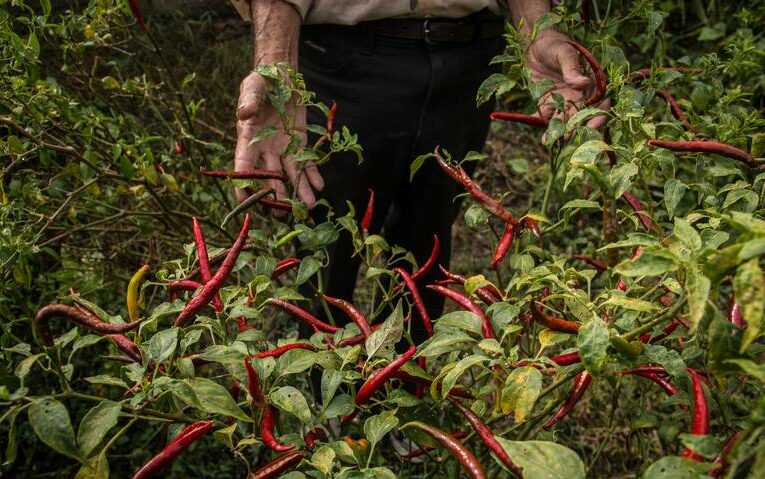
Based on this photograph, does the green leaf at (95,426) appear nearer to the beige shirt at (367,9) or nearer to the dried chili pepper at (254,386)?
the dried chili pepper at (254,386)

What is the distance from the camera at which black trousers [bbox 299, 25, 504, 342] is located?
72.3 inches

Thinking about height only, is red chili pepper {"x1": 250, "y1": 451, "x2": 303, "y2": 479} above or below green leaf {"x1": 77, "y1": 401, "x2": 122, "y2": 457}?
below

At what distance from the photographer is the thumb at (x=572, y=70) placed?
4.95ft

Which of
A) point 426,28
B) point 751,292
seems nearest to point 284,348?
point 751,292

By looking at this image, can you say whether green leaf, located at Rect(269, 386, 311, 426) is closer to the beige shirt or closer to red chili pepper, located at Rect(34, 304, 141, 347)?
red chili pepper, located at Rect(34, 304, 141, 347)

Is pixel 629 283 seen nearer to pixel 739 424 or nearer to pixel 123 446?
pixel 739 424

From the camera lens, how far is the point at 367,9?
171 cm

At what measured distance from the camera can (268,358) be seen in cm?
93

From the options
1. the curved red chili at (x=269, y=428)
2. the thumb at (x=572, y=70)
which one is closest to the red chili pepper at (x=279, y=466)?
the curved red chili at (x=269, y=428)

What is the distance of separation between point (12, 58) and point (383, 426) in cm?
130

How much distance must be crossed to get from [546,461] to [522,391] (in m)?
0.11

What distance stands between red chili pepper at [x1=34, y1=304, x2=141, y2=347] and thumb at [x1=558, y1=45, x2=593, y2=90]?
1020mm

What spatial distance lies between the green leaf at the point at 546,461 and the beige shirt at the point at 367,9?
4.02ft

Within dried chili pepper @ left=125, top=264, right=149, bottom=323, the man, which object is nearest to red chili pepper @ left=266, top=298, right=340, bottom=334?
dried chili pepper @ left=125, top=264, right=149, bottom=323
